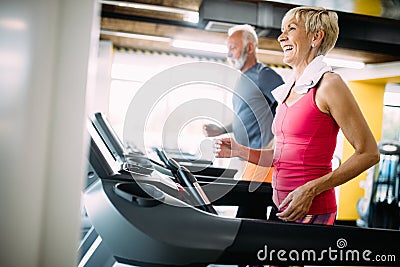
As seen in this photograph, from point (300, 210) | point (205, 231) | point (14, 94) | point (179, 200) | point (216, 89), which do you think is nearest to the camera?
point (14, 94)

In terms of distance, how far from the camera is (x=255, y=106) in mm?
1590

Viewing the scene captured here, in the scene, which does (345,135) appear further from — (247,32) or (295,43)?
(247,32)

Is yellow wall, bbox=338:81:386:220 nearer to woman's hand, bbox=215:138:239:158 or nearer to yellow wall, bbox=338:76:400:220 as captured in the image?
yellow wall, bbox=338:76:400:220

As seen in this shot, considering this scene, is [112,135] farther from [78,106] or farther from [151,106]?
[78,106]

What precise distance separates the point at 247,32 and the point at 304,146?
0.52 meters

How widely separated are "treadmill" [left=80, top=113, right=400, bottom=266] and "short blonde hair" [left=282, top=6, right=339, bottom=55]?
687 millimetres

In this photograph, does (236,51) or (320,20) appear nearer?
(320,20)

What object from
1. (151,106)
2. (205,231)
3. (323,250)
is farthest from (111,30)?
(323,250)

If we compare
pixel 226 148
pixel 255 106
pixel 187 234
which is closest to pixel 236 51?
pixel 255 106

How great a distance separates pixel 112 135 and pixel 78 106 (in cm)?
114

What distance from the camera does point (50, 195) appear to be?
20.6 inches

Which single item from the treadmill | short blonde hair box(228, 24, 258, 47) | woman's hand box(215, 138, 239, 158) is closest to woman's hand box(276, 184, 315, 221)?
the treadmill

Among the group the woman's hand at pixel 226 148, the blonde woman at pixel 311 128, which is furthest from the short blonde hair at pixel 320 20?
the woman's hand at pixel 226 148

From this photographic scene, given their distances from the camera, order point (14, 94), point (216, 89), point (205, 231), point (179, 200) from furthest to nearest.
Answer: point (216, 89) → point (179, 200) → point (205, 231) → point (14, 94)
